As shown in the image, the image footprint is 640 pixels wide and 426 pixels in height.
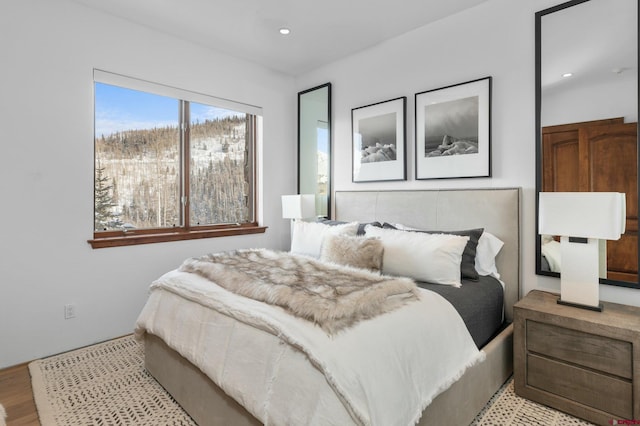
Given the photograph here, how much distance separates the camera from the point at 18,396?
2090 millimetres

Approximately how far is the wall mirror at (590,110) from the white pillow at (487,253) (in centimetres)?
27

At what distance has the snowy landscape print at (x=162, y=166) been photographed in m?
3.03

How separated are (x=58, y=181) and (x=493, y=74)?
11.7 ft

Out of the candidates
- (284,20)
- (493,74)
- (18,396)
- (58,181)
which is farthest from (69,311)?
(493,74)

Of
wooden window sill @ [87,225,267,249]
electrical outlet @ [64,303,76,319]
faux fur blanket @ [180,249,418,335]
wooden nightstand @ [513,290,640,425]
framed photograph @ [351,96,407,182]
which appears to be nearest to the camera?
faux fur blanket @ [180,249,418,335]

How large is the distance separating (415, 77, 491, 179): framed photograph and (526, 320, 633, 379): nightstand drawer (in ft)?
4.12

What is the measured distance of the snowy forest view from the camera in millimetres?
3047

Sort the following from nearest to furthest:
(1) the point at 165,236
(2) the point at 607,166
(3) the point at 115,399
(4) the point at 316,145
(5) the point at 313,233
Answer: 1. (3) the point at 115,399
2. (2) the point at 607,166
3. (5) the point at 313,233
4. (1) the point at 165,236
5. (4) the point at 316,145

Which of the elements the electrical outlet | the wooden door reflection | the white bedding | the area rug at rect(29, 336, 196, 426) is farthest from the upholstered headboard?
the electrical outlet

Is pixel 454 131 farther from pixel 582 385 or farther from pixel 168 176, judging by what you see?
pixel 168 176

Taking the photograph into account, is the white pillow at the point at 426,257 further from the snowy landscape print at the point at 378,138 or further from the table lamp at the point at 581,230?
the snowy landscape print at the point at 378,138

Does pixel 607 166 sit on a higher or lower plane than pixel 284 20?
lower

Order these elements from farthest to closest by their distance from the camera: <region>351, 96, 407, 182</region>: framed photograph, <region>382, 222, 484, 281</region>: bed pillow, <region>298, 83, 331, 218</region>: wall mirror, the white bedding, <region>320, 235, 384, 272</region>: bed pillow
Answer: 1. <region>298, 83, 331, 218</region>: wall mirror
2. <region>351, 96, 407, 182</region>: framed photograph
3. <region>320, 235, 384, 272</region>: bed pillow
4. <region>382, 222, 484, 281</region>: bed pillow
5. the white bedding

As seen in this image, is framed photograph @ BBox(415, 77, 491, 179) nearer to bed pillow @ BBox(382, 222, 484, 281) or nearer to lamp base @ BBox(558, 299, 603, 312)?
bed pillow @ BBox(382, 222, 484, 281)
